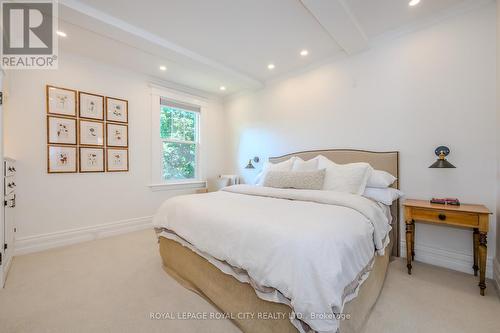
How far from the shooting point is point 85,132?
3.13 metres

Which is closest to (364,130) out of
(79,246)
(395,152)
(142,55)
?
(395,152)

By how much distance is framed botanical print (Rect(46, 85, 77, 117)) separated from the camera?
2852 millimetres

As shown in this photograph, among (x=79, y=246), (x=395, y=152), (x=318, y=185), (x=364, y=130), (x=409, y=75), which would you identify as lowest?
(x=79, y=246)

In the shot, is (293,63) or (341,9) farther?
(293,63)

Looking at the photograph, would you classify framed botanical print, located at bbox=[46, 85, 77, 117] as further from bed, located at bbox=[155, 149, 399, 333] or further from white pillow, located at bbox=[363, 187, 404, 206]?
white pillow, located at bbox=[363, 187, 404, 206]

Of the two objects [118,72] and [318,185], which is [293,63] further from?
[118,72]

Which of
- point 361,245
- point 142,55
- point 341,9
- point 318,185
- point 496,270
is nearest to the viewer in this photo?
point 361,245

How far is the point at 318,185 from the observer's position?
95.8 inches

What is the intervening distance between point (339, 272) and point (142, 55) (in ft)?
11.6

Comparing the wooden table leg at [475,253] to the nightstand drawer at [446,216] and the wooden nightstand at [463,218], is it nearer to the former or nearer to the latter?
the wooden nightstand at [463,218]

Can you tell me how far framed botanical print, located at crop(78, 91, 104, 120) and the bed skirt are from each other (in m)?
2.39

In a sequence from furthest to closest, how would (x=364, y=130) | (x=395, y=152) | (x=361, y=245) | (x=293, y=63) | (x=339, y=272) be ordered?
(x=293, y=63), (x=364, y=130), (x=395, y=152), (x=361, y=245), (x=339, y=272)

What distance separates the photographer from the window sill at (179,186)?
3.88 m

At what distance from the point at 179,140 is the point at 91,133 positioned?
1438 mm
